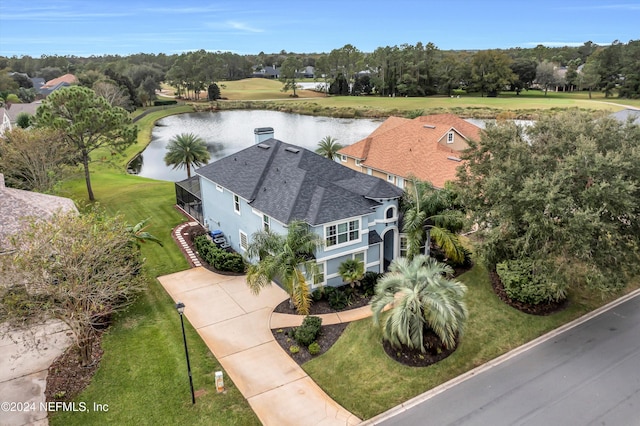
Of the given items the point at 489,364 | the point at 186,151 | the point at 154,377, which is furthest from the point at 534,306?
the point at 186,151

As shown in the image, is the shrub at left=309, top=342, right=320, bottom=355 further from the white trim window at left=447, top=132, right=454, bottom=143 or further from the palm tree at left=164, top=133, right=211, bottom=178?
the palm tree at left=164, top=133, right=211, bottom=178

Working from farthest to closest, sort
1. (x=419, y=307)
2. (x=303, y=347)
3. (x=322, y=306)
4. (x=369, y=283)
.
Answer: (x=369, y=283) < (x=322, y=306) < (x=303, y=347) < (x=419, y=307)

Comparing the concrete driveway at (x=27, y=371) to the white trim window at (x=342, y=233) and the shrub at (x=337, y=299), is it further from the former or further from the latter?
the white trim window at (x=342, y=233)

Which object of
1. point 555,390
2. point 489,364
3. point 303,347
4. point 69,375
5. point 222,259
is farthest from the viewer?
point 222,259

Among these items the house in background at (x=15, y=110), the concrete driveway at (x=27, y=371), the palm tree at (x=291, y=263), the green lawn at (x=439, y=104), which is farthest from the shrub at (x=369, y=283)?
the green lawn at (x=439, y=104)

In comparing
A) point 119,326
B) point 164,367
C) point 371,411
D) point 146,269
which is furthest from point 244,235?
point 371,411

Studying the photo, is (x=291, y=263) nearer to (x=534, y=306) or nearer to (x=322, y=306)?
(x=322, y=306)
